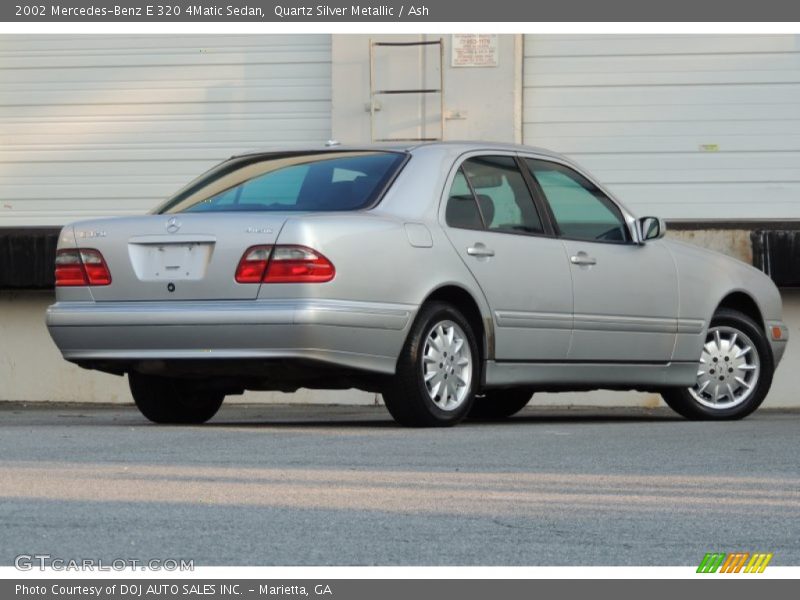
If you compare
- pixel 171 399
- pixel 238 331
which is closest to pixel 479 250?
pixel 238 331

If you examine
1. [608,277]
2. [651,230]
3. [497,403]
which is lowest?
[497,403]

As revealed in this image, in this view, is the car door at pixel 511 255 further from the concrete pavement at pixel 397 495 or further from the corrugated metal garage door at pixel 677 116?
the corrugated metal garage door at pixel 677 116

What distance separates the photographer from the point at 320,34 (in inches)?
624

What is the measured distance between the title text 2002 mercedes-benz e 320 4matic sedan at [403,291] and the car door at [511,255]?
0.04ft

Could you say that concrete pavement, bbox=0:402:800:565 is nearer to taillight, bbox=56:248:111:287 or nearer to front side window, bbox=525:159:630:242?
taillight, bbox=56:248:111:287

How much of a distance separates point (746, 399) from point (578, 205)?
158cm

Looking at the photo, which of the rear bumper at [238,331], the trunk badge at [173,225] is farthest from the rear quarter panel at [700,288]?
the trunk badge at [173,225]

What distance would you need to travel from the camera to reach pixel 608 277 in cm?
1011

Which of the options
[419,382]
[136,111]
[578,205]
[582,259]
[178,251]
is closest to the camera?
[178,251]

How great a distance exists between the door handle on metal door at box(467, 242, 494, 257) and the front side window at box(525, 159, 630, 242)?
0.75 m

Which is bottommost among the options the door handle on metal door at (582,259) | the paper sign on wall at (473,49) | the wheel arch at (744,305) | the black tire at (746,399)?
the black tire at (746,399)

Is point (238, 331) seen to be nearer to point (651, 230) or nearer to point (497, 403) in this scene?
point (651, 230)

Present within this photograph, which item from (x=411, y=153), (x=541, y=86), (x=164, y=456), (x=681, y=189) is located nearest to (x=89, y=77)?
(x=541, y=86)

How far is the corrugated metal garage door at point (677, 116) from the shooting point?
15203 mm
